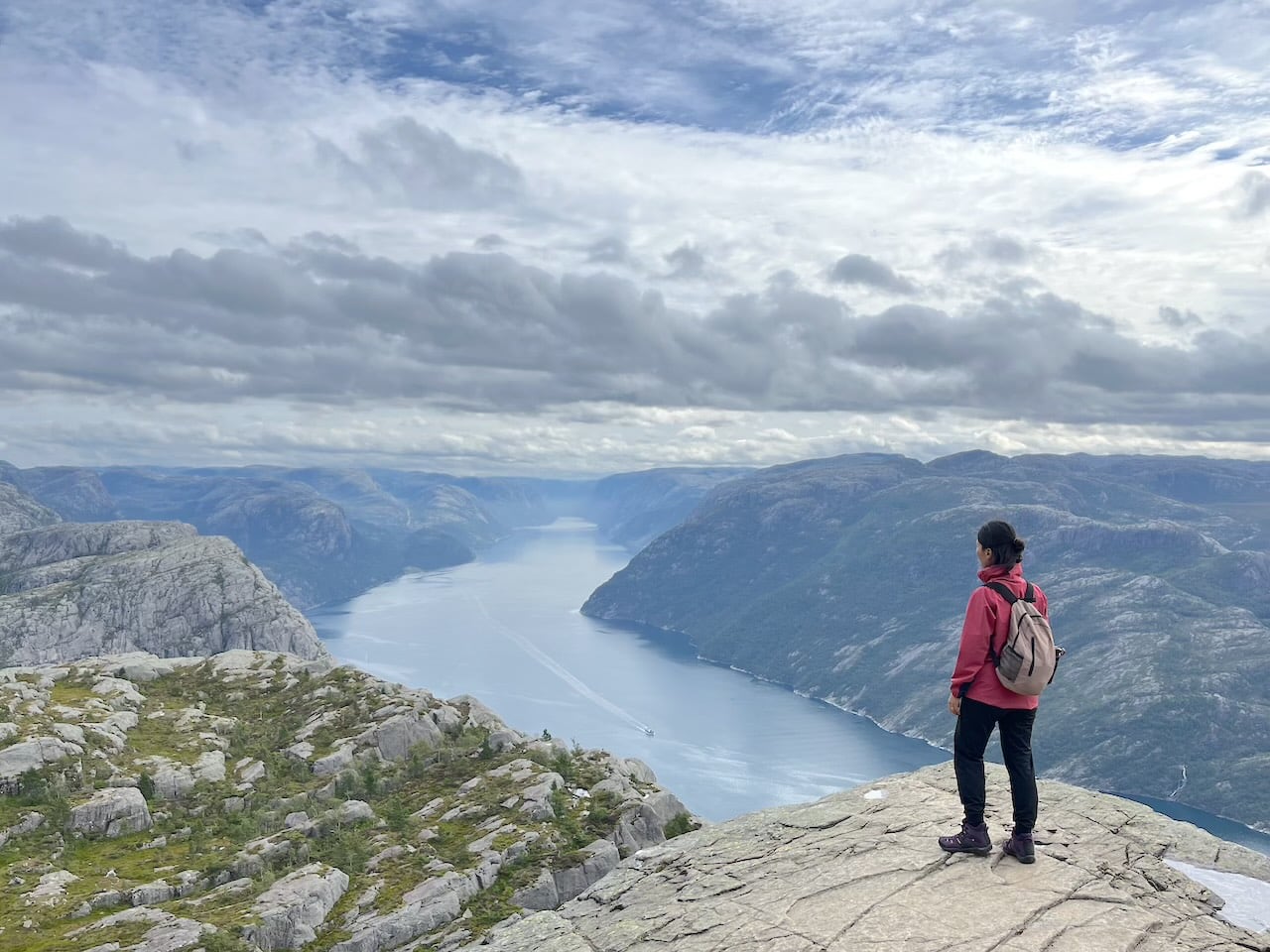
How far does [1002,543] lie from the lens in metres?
17.0

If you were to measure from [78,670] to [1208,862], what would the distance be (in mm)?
87912

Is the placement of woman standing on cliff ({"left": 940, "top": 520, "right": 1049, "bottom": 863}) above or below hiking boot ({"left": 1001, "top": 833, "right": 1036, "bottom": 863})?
above

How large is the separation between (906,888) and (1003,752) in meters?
3.31

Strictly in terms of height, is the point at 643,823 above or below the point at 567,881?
above

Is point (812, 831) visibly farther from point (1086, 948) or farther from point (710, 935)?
point (1086, 948)

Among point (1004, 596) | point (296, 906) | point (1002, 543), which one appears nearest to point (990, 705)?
point (1004, 596)

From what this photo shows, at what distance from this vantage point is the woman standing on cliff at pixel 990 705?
16422 mm

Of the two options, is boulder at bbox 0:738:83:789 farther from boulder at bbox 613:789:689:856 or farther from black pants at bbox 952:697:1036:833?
black pants at bbox 952:697:1036:833

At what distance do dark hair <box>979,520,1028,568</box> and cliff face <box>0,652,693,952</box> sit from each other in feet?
99.6

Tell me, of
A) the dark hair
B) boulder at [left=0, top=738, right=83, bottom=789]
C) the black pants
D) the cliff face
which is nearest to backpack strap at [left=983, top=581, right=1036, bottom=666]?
the dark hair

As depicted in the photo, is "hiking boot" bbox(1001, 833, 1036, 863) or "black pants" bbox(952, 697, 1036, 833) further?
"hiking boot" bbox(1001, 833, 1036, 863)

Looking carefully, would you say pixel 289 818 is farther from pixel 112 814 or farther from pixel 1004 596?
pixel 1004 596

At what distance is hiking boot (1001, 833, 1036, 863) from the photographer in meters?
17.2

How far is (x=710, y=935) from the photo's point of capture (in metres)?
16.8
